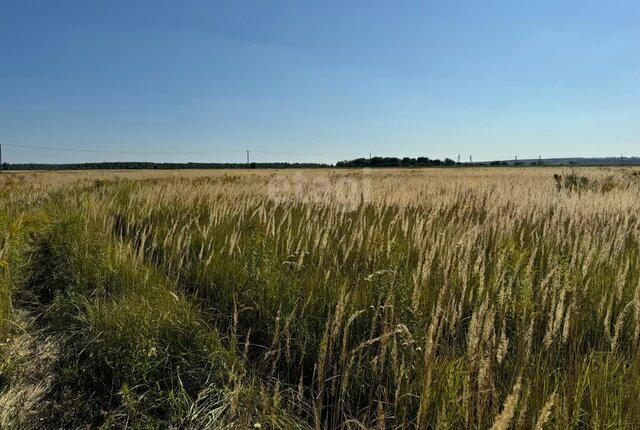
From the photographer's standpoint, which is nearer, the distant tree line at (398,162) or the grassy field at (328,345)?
the grassy field at (328,345)

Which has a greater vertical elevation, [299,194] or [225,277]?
[299,194]

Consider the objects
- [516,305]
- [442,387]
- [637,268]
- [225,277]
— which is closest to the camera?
[442,387]

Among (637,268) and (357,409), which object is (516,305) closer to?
(357,409)

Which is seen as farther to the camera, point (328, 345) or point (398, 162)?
point (398, 162)

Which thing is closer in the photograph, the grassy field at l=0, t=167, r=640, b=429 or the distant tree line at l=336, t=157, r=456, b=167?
the grassy field at l=0, t=167, r=640, b=429

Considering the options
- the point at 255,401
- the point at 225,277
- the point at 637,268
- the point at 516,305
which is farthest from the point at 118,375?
the point at 637,268

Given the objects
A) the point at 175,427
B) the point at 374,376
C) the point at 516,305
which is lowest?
the point at 175,427

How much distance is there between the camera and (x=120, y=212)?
8.77m

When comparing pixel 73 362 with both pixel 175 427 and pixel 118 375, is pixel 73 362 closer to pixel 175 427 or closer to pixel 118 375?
pixel 118 375

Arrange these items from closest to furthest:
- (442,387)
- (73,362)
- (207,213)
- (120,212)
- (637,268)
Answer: (442,387) < (73,362) < (637,268) < (207,213) < (120,212)

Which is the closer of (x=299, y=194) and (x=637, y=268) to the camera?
(x=637, y=268)

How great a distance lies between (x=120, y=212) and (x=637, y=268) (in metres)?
8.88

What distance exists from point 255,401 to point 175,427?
410 mm

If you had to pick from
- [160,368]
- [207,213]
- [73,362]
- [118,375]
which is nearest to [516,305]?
[160,368]
